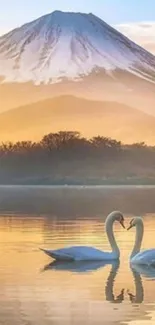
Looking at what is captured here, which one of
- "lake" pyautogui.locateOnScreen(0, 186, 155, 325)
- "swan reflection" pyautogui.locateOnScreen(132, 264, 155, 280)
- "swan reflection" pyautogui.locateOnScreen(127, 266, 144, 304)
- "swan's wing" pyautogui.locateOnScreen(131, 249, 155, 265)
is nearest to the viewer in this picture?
"lake" pyautogui.locateOnScreen(0, 186, 155, 325)

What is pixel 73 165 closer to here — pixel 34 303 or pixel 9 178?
pixel 9 178

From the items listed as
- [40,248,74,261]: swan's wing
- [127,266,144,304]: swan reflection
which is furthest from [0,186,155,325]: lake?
[40,248,74,261]: swan's wing

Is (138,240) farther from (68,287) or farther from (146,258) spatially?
(68,287)

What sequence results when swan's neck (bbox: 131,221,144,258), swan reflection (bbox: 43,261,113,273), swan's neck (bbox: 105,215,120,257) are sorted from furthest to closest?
1. swan's neck (bbox: 105,215,120,257)
2. swan's neck (bbox: 131,221,144,258)
3. swan reflection (bbox: 43,261,113,273)

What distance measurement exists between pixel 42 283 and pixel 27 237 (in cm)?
674

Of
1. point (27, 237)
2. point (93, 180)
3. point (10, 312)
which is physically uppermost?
point (93, 180)

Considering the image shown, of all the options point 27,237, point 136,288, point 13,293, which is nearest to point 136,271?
point 136,288

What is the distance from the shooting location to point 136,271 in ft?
46.2

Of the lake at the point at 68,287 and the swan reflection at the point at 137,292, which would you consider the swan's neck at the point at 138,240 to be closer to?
the lake at the point at 68,287

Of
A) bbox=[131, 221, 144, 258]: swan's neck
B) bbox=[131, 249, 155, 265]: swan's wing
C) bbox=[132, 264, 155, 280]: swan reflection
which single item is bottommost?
bbox=[132, 264, 155, 280]: swan reflection

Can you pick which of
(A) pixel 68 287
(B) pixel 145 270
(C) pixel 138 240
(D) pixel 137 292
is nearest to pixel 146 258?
(B) pixel 145 270

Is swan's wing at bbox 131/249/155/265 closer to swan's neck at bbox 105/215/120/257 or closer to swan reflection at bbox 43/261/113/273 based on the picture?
swan reflection at bbox 43/261/113/273

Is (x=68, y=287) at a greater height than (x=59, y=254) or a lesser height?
lesser

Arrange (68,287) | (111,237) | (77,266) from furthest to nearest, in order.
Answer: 1. (111,237)
2. (77,266)
3. (68,287)
